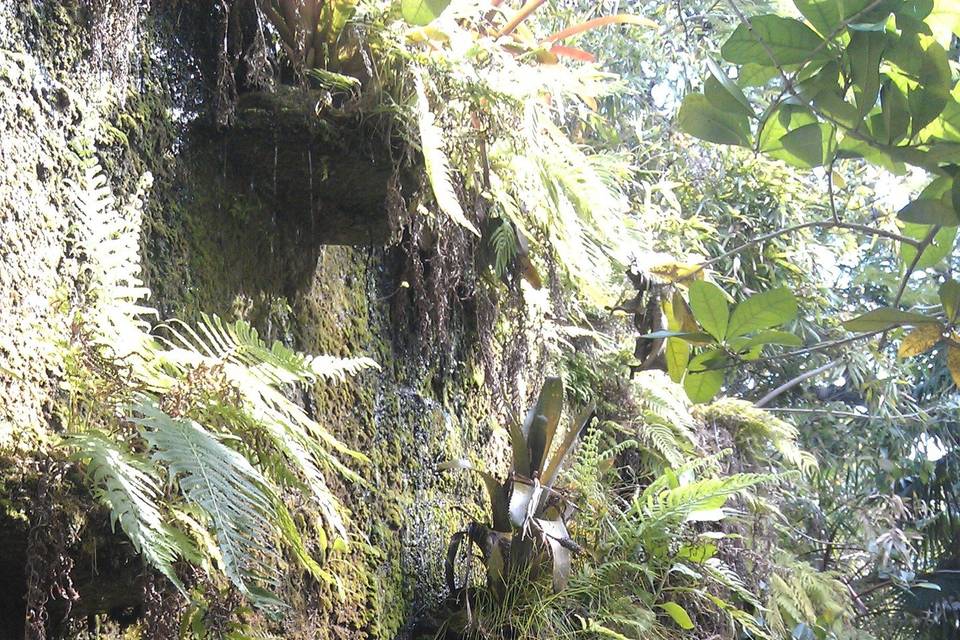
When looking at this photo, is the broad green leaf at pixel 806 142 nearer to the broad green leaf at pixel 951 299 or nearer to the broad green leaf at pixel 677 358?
the broad green leaf at pixel 951 299

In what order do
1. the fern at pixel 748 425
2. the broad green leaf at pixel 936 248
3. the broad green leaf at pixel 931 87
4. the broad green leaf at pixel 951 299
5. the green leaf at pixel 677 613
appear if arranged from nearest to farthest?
the broad green leaf at pixel 931 87
the broad green leaf at pixel 951 299
the broad green leaf at pixel 936 248
the green leaf at pixel 677 613
the fern at pixel 748 425

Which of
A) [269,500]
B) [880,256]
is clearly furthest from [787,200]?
[269,500]

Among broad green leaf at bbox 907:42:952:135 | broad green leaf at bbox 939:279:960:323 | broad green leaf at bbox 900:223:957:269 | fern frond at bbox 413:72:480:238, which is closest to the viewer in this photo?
broad green leaf at bbox 907:42:952:135

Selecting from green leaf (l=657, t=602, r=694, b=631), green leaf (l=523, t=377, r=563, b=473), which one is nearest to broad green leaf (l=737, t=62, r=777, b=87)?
green leaf (l=523, t=377, r=563, b=473)

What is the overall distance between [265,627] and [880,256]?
667 cm

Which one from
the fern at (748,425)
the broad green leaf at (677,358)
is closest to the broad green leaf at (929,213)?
the broad green leaf at (677,358)

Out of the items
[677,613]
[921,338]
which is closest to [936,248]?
[921,338]

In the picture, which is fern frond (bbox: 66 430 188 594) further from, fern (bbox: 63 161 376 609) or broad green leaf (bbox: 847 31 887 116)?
broad green leaf (bbox: 847 31 887 116)

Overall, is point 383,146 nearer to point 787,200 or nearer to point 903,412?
point 787,200

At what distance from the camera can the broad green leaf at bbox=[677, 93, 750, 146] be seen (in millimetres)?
1093

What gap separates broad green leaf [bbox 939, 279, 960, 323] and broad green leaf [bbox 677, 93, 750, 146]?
0.91 ft

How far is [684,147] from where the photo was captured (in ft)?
19.0

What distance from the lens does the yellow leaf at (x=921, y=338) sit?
3.55 feet

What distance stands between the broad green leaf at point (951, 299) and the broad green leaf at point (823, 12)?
32 cm
